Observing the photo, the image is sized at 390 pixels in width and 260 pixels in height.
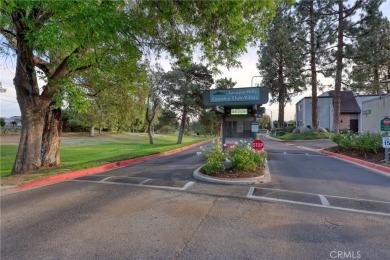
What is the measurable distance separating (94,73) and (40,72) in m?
2.44

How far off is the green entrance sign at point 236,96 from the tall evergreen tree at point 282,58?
1520 centimetres

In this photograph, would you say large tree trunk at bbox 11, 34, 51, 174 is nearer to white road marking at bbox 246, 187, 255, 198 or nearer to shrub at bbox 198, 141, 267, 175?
shrub at bbox 198, 141, 267, 175

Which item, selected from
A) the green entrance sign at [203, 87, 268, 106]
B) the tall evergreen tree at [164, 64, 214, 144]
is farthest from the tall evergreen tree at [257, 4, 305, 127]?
the green entrance sign at [203, 87, 268, 106]

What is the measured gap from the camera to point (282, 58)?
1492 inches

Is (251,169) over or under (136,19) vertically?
under

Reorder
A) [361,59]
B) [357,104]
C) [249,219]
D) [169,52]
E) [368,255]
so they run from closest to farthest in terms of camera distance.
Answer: [368,255], [249,219], [169,52], [361,59], [357,104]

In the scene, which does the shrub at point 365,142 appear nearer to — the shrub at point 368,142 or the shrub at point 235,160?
the shrub at point 368,142

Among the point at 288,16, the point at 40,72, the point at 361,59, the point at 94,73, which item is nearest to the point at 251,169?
the point at 94,73

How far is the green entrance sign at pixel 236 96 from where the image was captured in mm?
11719

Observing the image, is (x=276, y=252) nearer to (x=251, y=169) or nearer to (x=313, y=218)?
(x=313, y=218)

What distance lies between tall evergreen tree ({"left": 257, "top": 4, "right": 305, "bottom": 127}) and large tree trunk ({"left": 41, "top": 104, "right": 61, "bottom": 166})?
68.8ft

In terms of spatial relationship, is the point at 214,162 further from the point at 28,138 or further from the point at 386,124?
the point at 386,124

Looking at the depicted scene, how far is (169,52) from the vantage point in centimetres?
1061

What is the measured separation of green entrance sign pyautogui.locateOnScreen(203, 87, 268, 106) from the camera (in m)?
11.7
